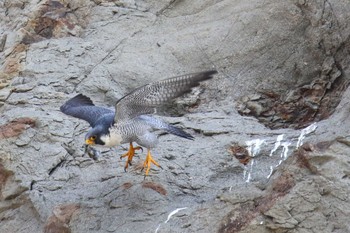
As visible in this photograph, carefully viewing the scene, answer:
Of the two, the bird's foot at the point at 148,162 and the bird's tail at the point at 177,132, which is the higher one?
the bird's tail at the point at 177,132

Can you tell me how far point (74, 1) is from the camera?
941 cm

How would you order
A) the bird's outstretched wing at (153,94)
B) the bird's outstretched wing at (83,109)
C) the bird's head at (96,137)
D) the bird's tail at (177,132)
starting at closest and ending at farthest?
1. the bird's outstretched wing at (153,94)
2. the bird's head at (96,137)
3. the bird's tail at (177,132)
4. the bird's outstretched wing at (83,109)

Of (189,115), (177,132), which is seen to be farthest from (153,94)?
(189,115)

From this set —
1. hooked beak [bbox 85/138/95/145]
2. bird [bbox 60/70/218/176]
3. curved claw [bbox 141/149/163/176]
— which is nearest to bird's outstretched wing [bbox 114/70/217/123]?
bird [bbox 60/70/218/176]

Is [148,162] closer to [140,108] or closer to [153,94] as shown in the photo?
[140,108]

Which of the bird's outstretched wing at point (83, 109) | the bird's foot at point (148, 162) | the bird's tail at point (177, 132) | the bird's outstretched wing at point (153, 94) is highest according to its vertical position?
the bird's outstretched wing at point (153, 94)

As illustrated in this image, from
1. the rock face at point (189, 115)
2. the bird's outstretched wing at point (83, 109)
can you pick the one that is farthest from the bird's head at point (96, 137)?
the rock face at point (189, 115)

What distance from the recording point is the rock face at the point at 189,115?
6.11 metres

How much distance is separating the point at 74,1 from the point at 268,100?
2.72m

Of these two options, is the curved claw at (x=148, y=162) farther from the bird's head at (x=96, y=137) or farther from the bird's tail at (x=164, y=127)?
the bird's head at (x=96, y=137)

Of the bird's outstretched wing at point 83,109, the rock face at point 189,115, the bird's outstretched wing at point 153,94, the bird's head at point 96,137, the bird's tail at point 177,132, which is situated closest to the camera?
the rock face at point 189,115

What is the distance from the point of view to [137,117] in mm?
7164

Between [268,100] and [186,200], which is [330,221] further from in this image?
[268,100]

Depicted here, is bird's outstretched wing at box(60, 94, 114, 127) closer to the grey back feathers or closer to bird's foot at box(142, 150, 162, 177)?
the grey back feathers
